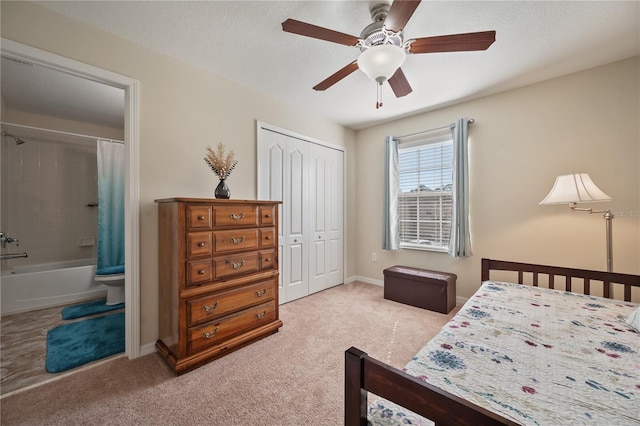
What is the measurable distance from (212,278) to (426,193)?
9.90ft

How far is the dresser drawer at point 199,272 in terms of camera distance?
6.14ft

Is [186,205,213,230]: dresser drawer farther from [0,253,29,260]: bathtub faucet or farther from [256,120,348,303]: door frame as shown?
[0,253,29,260]: bathtub faucet

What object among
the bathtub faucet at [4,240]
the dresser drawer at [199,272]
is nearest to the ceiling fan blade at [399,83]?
the dresser drawer at [199,272]

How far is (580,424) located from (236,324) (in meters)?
2.08

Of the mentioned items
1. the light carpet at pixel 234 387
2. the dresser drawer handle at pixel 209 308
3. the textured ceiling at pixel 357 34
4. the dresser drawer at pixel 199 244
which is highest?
the textured ceiling at pixel 357 34

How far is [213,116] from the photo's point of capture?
2.53 m

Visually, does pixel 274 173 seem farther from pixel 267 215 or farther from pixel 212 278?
pixel 212 278

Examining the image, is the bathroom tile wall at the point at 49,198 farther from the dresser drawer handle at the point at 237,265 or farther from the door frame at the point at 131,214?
the dresser drawer handle at the point at 237,265

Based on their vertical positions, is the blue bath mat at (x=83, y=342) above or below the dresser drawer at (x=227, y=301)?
below

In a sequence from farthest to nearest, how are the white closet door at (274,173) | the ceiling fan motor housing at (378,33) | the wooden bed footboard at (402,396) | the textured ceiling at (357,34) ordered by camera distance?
the white closet door at (274,173)
the textured ceiling at (357,34)
the ceiling fan motor housing at (378,33)
the wooden bed footboard at (402,396)

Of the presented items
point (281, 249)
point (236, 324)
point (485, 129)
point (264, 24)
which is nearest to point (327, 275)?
point (281, 249)

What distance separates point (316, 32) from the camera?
4.89 ft

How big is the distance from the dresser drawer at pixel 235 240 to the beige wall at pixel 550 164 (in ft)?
8.30

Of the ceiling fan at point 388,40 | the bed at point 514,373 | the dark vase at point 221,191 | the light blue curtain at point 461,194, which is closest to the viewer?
the bed at point 514,373
